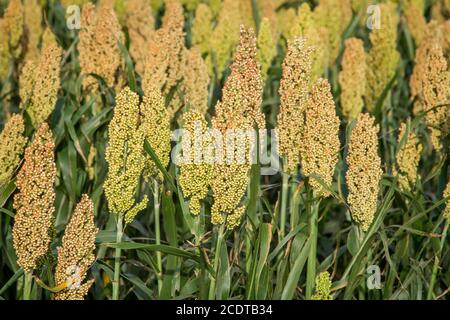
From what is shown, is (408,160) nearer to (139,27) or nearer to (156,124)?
(156,124)

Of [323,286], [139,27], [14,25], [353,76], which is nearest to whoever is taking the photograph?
[323,286]

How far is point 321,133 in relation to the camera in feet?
10.1

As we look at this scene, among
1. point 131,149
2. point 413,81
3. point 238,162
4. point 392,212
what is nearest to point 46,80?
point 131,149

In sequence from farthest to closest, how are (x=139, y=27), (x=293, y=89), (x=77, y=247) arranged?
(x=139, y=27) < (x=293, y=89) < (x=77, y=247)

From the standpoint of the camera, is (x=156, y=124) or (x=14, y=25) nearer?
(x=156, y=124)

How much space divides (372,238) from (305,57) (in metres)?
0.67

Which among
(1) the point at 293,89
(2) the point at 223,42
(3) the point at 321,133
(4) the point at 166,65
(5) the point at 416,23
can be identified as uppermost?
(5) the point at 416,23

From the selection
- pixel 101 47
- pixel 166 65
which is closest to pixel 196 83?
pixel 166 65

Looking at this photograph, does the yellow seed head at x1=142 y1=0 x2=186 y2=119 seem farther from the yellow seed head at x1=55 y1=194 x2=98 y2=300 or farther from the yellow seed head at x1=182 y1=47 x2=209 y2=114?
the yellow seed head at x1=55 y1=194 x2=98 y2=300

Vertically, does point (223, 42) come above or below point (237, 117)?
above

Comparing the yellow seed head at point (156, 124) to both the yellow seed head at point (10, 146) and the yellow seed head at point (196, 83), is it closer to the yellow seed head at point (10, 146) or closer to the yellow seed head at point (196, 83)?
the yellow seed head at point (10, 146)

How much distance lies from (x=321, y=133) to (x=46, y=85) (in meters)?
1.42

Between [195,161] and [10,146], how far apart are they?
869 millimetres

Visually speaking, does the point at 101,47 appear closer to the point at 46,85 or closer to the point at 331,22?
the point at 46,85
